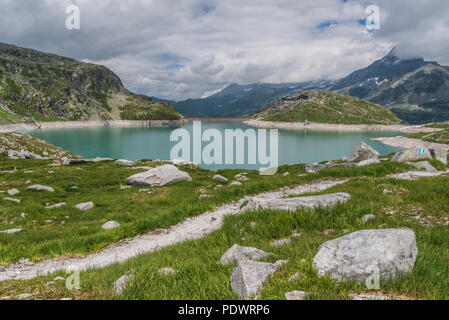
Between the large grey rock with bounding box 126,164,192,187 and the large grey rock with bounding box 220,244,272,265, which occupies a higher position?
the large grey rock with bounding box 220,244,272,265

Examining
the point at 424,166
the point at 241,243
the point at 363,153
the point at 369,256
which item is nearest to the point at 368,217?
the point at 241,243

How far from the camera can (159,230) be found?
1315 cm

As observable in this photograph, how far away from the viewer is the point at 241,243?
7918 mm

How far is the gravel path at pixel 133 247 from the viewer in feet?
27.8

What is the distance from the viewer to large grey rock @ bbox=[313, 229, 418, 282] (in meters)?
4.18

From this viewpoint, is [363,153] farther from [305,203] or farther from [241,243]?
[241,243]

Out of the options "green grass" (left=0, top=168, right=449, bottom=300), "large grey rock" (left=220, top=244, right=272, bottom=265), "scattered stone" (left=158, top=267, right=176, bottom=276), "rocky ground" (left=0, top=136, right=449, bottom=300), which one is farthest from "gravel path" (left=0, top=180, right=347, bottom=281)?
"large grey rock" (left=220, top=244, right=272, bottom=265)

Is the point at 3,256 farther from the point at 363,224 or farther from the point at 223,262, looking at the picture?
the point at 363,224

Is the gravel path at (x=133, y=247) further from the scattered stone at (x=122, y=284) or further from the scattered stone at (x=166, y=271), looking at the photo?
the scattered stone at (x=166, y=271)

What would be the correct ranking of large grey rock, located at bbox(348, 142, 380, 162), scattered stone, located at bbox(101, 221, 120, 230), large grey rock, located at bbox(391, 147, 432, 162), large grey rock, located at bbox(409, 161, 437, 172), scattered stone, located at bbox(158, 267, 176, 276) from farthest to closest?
large grey rock, located at bbox(348, 142, 380, 162) → large grey rock, located at bbox(391, 147, 432, 162) → large grey rock, located at bbox(409, 161, 437, 172) → scattered stone, located at bbox(101, 221, 120, 230) → scattered stone, located at bbox(158, 267, 176, 276)

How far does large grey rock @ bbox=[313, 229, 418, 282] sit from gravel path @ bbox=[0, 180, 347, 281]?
6552 mm

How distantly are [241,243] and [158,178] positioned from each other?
70.8 feet

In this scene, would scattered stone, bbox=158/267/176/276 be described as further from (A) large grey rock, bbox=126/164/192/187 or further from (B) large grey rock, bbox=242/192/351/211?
(A) large grey rock, bbox=126/164/192/187
